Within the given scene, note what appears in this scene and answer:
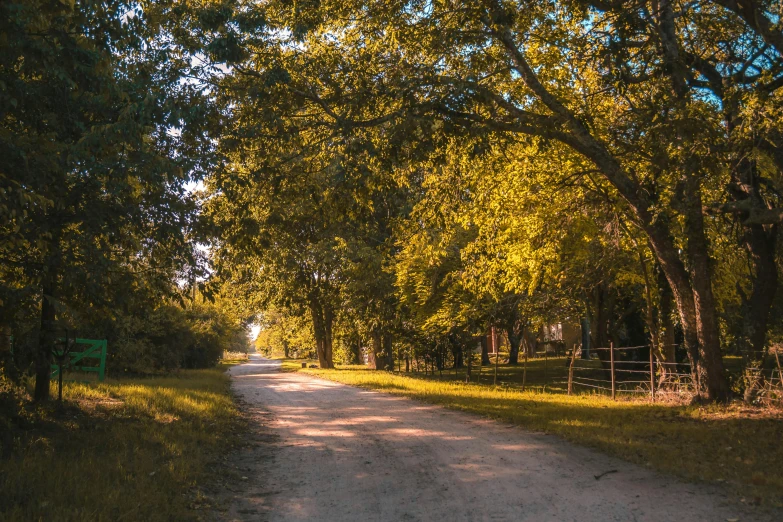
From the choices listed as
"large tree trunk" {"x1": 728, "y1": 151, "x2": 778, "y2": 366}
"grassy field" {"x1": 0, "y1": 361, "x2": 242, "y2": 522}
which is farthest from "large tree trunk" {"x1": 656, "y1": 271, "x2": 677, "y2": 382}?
"grassy field" {"x1": 0, "y1": 361, "x2": 242, "y2": 522}

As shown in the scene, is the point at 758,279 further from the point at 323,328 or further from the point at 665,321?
the point at 323,328

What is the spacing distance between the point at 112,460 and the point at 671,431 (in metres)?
8.74

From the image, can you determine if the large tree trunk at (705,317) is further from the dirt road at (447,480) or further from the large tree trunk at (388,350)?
the large tree trunk at (388,350)

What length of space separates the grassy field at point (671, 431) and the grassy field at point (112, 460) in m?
5.61

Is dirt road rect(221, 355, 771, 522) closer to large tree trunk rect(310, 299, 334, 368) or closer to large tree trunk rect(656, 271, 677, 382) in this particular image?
large tree trunk rect(656, 271, 677, 382)

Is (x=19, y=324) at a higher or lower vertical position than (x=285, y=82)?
lower

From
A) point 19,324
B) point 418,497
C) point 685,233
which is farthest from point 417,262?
point 418,497

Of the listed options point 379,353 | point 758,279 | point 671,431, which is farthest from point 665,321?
point 379,353

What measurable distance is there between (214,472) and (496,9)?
8314 mm

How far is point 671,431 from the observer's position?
11117 millimetres

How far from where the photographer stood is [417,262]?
25234 mm

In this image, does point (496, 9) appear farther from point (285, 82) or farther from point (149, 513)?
point (149, 513)

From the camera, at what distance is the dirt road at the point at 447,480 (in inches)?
254

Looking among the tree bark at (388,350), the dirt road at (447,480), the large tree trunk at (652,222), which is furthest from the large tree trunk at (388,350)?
the dirt road at (447,480)
